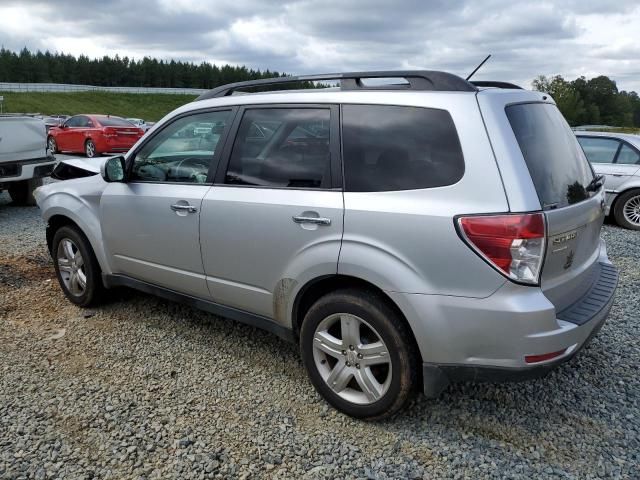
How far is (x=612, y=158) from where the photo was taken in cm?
903

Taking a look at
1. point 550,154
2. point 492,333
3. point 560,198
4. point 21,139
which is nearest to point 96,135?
point 21,139

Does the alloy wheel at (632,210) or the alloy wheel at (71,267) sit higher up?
the alloy wheel at (71,267)

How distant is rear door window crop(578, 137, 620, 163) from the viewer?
29.6 feet

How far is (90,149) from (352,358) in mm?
17918

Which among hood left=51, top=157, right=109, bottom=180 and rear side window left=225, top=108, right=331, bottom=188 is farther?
hood left=51, top=157, right=109, bottom=180

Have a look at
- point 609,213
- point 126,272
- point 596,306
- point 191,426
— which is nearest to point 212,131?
point 126,272

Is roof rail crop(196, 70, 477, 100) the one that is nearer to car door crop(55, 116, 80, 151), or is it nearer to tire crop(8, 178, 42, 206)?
tire crop(8, 178, 42, 206)

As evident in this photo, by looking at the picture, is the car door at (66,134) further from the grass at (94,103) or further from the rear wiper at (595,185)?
the grass at (94,103)

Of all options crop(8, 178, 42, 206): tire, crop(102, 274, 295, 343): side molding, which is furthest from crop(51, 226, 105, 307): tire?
crop(8, 178, 42, 206): tire

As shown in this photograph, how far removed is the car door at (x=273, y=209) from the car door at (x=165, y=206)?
14 centimetres

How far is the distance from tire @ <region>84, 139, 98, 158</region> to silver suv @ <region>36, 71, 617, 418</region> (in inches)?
633

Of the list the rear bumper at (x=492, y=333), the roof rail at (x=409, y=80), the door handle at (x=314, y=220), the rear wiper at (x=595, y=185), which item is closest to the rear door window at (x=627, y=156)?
the rear wiper at (x=595, y=185)

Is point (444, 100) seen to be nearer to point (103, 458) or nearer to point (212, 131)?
point (212, 131)

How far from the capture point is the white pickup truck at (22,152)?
8.16 metres
